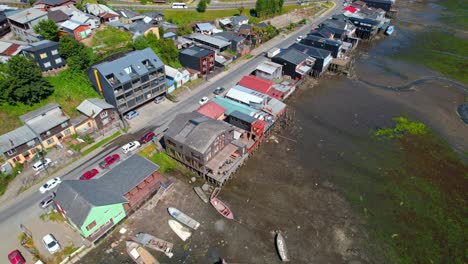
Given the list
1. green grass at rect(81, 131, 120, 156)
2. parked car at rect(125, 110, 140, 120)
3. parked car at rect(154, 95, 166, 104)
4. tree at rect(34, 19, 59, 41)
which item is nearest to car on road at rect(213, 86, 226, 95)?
parked car at rect(154, 95, 166, 104)

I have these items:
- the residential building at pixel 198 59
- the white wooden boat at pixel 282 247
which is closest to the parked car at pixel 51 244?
the white wooden boat at pixel 282 247

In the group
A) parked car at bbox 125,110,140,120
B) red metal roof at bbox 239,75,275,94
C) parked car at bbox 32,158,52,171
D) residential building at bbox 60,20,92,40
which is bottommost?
parked car at bbox 32,158,52,171

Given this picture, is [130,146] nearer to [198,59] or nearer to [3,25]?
[198,59]

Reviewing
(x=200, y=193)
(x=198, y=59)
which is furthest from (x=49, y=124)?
(x=198, y=59)

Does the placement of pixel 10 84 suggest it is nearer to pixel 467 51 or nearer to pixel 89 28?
pixel 89 28

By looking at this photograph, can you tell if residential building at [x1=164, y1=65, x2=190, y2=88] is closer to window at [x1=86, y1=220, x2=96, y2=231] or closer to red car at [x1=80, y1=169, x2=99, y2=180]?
red car at [x1=80, y1=169, x2=99, y2=180]

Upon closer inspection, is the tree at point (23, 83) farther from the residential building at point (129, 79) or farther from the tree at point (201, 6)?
the tree at point (201, 6)

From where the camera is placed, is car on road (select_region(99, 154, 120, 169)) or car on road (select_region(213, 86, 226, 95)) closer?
car on road (select_region(99, 154, 120, 169))
